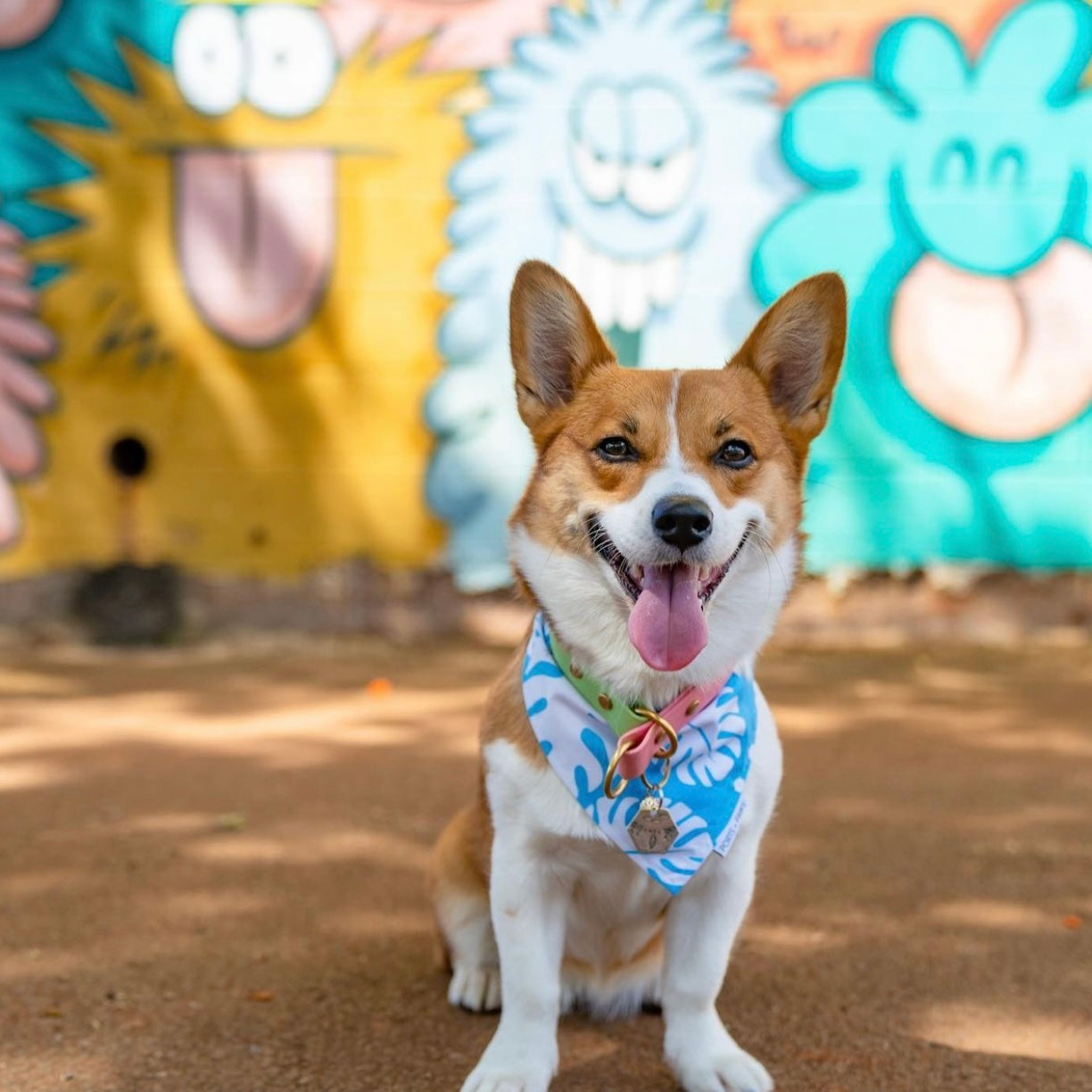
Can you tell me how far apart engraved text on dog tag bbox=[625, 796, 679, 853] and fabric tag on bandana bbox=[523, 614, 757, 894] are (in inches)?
0.4

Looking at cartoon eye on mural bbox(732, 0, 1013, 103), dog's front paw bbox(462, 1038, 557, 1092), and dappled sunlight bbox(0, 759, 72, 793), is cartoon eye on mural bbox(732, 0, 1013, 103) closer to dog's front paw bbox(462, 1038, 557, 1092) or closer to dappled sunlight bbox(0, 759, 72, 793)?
dappled sunlight bbox(0, 759, 72, 793)

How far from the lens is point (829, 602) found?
730 centimetres

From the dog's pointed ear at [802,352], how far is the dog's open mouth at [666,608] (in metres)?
0.52

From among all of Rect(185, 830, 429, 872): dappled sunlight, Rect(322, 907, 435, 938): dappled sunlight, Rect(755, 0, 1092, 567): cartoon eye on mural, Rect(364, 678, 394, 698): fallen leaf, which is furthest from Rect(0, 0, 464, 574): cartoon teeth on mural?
Rect(322, 907, 435, 938): dappled sunlight

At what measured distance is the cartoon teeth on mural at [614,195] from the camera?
721 cm

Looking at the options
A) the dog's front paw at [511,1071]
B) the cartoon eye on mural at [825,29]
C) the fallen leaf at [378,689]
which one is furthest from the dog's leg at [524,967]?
the cartoon eye on mural at [825,29]

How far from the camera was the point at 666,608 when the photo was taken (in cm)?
248

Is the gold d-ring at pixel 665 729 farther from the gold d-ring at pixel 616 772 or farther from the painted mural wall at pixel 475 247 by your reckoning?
the painted mural wall at pixel 475 247

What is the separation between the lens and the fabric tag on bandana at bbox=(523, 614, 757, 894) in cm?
248

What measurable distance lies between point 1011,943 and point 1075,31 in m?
5.59

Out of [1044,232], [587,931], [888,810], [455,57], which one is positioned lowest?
[888,810]

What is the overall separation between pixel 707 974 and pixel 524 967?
363 millimetres

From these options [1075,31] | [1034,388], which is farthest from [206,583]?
[1075,31]

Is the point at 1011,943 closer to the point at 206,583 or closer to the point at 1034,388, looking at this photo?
the point at 1034,388
